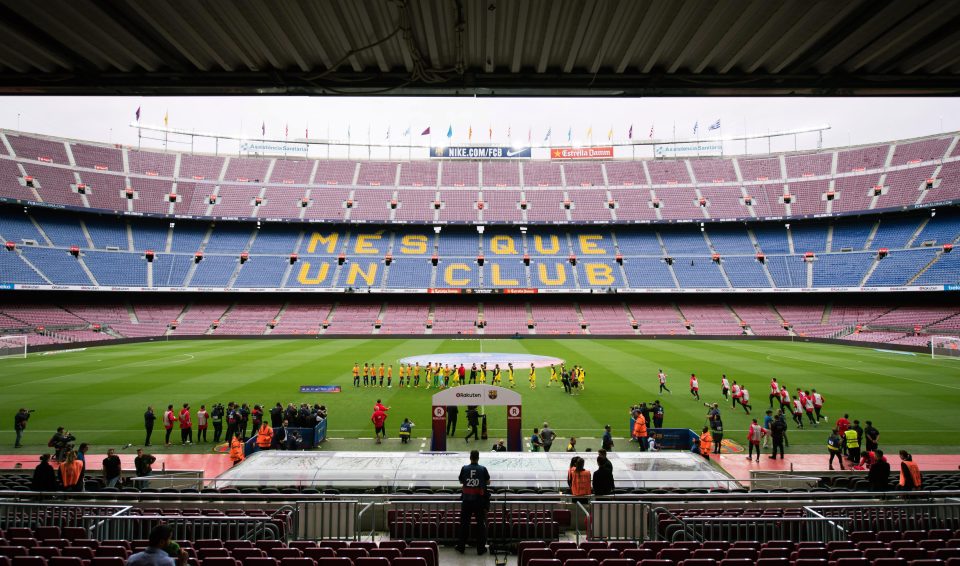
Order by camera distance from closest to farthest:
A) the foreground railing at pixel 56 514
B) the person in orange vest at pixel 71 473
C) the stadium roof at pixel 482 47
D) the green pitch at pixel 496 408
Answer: the stadium roof at pixel 482 47, the foreground railing at pixel 56 514, the person in orange vest at pixel 71 473, the green pitch at pixel 496 408

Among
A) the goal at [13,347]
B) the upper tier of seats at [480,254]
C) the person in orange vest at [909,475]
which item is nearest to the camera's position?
the person in orange vest at [909,475]

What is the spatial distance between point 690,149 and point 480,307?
41.4 m

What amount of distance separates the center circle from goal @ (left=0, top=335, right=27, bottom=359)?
29.2 metres

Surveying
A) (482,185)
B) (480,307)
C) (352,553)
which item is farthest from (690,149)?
(352,553)

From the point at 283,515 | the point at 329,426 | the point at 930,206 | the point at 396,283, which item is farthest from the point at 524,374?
the point at 930,206

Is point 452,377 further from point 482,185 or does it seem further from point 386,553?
point 482,185

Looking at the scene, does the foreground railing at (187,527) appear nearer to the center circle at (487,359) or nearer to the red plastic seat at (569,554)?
the red plastic seat at (569,554)

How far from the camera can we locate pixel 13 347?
127ft

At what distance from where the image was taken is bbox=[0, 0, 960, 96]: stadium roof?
5.02 m

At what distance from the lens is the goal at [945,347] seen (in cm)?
3909

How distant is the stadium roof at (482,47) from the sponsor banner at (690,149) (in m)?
75.2

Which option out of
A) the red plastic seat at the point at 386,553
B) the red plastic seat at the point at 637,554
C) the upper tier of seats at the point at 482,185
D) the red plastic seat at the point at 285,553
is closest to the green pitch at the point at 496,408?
the red plastic seat at the point at 637,554

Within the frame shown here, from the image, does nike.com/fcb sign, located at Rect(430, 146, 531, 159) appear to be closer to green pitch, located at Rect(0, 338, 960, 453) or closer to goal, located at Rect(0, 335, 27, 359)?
green pitch, located at Rect(0, 338, 960, 453)

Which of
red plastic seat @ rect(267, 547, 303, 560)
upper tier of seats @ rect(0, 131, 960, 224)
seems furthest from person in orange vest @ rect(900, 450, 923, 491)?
upper tier of seats @ rect(0, 131, 960, 224)
